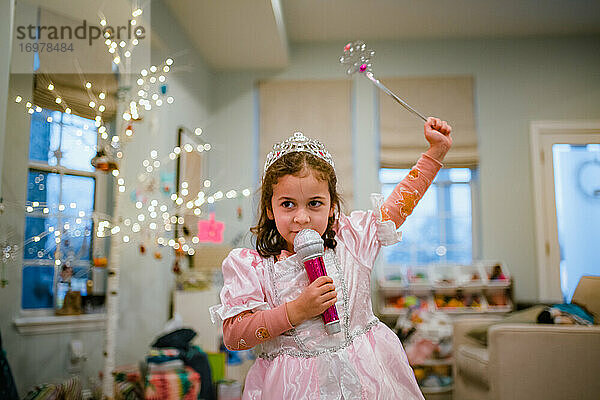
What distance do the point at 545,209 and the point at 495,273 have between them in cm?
82

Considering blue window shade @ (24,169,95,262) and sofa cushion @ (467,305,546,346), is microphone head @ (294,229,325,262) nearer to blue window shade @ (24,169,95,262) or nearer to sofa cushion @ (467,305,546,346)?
blue window shade @ (24,169,95,262)

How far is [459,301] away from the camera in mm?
4008

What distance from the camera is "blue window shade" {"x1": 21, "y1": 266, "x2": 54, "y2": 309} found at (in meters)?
2.27

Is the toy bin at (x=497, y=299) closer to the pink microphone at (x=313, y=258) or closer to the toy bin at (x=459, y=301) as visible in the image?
the toy bin at (x=459, y=301)

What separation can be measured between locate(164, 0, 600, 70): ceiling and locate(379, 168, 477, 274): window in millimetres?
1320

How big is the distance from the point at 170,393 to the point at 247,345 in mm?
1634

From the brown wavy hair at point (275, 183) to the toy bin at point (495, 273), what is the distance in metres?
A: 3.28

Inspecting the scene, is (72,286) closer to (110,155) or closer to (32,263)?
(32,263)

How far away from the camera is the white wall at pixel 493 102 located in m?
4.39

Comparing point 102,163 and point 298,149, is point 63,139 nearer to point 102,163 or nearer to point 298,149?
point 102,163

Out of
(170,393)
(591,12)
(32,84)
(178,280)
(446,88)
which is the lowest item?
(170,393)

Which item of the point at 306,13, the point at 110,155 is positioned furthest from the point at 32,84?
the point at 306,13

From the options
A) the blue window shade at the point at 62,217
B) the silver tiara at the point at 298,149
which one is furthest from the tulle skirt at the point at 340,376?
the blue window shade at the point at 62,217

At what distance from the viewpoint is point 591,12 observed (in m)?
3.89
